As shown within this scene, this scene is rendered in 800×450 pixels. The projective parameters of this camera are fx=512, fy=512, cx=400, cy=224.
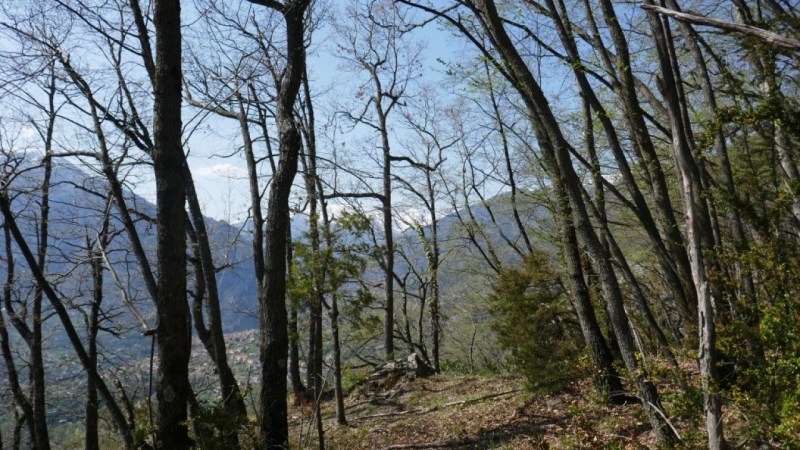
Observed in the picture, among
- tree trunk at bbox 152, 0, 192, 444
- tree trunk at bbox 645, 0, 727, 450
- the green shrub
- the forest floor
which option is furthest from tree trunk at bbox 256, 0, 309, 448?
the green shrub

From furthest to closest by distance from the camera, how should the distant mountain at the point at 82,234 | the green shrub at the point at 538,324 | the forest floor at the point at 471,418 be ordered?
the distant mountain at the point at 82,234 < the green shrub at the point at 538,324 < the forest floor at the point at 471,418

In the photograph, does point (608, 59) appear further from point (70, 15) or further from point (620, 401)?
point (70, 15)

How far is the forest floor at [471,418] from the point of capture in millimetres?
6586

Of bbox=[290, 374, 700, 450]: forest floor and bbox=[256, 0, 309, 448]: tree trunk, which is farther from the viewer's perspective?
bbox=[290, 374, 700, 450]: forest floor

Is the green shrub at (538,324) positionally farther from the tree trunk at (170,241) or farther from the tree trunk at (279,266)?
the tree trunk at (170,241)

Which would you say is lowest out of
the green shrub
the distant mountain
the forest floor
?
the forest floor

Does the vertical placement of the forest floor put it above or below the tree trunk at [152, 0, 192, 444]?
below

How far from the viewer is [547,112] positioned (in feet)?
17.5

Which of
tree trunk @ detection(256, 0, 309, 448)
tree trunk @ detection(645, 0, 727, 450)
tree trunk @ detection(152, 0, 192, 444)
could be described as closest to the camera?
tree trunk @ detection(645, 0, 727, 450)

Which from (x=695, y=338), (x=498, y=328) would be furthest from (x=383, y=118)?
(x=695, y=338)

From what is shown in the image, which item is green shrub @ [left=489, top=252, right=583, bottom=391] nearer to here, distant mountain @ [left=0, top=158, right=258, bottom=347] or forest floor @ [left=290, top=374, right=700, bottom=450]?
forest floor @ [left=290, top=374, right=700, bottom=450]

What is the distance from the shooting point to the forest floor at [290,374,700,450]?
21.6 ft

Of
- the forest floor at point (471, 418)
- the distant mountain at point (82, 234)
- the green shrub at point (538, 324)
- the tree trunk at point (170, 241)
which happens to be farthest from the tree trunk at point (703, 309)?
the distant mountain at point (82, 234)

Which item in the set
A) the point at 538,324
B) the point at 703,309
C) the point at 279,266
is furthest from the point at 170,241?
the point at 538,324
